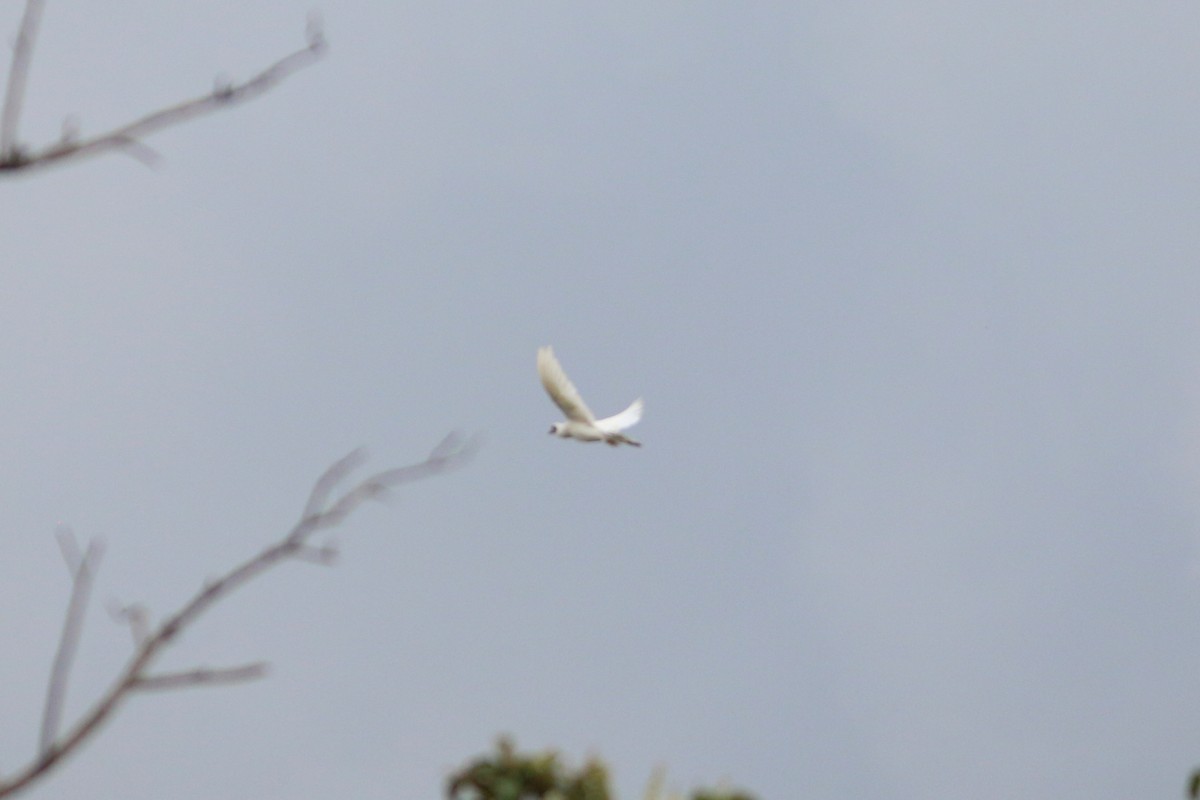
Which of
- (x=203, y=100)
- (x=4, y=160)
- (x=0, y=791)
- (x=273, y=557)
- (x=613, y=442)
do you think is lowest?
(x=0, y=791)

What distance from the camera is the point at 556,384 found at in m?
28.8

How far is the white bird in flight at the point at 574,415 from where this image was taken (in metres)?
28.8

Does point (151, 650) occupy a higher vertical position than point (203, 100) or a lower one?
lower

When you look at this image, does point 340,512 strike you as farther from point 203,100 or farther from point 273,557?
point 203,100

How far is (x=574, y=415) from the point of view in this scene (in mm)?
29281

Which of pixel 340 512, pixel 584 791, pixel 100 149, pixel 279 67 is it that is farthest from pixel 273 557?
pixel 584 791

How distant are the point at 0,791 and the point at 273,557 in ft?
3.77

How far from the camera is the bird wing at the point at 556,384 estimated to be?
28750 mm

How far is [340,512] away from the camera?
5520 millimetres

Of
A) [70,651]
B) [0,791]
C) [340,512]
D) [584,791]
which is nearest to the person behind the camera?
[0,791]

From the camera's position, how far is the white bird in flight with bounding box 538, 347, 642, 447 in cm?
2878

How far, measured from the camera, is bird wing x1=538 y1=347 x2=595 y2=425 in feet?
94.3

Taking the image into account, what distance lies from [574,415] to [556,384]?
83cm

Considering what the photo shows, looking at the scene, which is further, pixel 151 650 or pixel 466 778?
pixel 466 778
